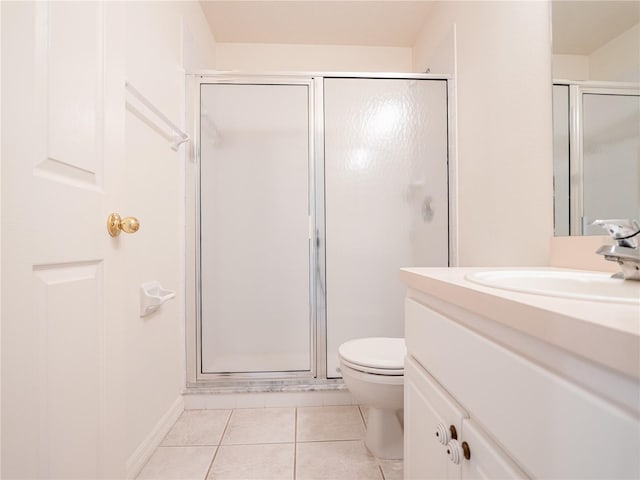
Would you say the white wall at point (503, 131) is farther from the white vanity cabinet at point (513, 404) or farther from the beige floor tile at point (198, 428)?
the beige floor tile at point (198, 428)

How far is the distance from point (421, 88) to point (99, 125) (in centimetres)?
172

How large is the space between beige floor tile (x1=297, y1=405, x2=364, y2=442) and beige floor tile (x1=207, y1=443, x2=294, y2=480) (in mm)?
129

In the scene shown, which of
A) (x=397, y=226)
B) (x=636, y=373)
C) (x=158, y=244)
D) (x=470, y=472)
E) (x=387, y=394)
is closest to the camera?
(x=636, y=373)

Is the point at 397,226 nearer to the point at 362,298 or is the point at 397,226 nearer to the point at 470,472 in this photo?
the point at 362,298

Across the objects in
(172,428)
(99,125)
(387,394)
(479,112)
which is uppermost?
(479,112)

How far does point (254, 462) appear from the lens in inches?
49.9

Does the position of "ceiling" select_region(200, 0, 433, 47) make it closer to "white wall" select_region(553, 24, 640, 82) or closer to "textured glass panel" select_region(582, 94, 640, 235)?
"white wall" select_region(553, 24, 640, 82)

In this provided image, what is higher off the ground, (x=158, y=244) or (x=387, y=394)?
(x=158, y=244)

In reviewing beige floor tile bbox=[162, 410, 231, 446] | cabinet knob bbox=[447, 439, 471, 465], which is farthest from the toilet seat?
beige floor tile bbox=[162, 410, 231, 446]

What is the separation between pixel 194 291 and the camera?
1.77 metres

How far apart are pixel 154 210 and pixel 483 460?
144 cm

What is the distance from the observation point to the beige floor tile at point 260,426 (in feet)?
4.66

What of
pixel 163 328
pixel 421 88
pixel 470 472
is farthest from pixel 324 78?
pixel 470 472

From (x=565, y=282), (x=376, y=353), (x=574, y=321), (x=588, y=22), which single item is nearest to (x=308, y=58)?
(x=588, y=22)
